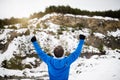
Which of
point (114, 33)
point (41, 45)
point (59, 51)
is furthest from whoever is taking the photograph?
point (114, 33)

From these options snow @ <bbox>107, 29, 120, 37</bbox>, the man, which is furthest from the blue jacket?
snow @ <bbox>107, 29, 120, 37</bbox>

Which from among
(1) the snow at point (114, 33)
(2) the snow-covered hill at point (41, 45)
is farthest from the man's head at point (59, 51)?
(1) the snow at point (114, 33)

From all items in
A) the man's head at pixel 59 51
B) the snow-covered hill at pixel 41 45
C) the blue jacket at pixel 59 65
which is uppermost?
the man's head at pixel 59 51

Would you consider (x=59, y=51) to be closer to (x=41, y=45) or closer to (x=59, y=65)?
(x=59, y=65)

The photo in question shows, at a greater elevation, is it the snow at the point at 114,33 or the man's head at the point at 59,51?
the man's head at the point at 59,51

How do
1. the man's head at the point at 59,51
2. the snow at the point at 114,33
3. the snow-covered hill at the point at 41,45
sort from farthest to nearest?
the snow at the point at 114,33 < the snow-covered hill at the point at 41,45 < the man's head at the point at 59,51

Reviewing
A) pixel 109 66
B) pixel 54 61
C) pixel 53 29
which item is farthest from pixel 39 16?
pixel 54 61

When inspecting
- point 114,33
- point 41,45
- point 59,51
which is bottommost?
point 41,45

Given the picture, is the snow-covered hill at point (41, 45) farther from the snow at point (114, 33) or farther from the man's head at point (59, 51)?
the man's head at point (59, 51)

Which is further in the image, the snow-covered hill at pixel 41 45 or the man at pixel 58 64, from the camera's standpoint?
the snow-covered hill at pixel 41 45

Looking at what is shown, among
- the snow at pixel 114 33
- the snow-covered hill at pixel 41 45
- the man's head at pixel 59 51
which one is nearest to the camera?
the man's head at pixel 59 51

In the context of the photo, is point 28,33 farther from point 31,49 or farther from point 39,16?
point 39,16

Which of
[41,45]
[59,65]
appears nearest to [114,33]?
[41,45]

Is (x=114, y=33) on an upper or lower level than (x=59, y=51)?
lower
